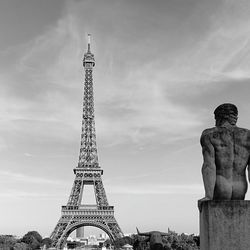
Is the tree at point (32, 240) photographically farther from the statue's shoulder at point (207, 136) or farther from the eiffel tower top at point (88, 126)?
the statue's shoulder at point (207, 136)

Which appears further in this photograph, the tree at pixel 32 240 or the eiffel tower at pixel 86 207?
the tree at pixel 32 240

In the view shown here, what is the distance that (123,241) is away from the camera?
83.5 m

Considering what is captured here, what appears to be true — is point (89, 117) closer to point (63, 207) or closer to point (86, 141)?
point (86, 141)

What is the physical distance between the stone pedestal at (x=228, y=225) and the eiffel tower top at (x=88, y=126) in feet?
262

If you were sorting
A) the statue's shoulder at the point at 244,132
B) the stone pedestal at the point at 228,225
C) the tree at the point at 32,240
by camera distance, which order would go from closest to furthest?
1. the stone pedestal at the point at 228,225
2. the statue's shoulder at the point at 244,132
3. the tree at the point at 32,240

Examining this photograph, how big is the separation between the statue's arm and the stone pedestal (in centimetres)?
27

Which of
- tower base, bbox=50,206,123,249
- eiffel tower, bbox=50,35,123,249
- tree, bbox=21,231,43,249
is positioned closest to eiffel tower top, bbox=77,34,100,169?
eiffel tower, bbox=50,35,123,249

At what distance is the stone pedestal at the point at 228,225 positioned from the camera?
5578 mm

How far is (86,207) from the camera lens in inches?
3164

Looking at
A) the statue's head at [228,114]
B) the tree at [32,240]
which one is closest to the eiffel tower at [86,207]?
the tree at [32,240]

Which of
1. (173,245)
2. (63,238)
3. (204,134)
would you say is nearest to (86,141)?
(63,238)

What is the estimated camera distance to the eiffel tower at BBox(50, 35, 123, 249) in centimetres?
7750

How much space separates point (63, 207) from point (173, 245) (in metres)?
23.8

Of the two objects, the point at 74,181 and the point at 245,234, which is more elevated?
the point at 74,181
